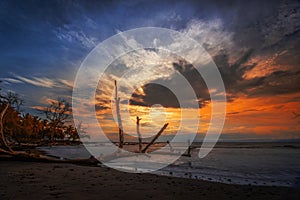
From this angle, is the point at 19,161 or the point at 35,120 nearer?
the point at 19,161

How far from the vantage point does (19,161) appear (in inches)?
603

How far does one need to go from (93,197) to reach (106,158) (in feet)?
42.1

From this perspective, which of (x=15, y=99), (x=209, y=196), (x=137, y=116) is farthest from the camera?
(x=15, y=99)

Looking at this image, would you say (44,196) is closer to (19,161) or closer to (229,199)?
(229,199)

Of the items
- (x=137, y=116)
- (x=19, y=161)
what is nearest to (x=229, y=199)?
(x=19, y=161)

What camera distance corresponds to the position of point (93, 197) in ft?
19.1

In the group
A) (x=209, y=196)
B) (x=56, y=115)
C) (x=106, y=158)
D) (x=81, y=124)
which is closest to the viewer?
(x=209, y=196)

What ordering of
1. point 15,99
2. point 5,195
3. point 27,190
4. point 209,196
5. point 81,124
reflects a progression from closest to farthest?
point 5,195 < point 27,190 < point 209,196 < point 15,99 < point 81,124

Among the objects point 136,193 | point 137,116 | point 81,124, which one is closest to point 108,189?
point 136,193

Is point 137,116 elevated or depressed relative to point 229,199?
elevated

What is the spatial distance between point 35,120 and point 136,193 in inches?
2289

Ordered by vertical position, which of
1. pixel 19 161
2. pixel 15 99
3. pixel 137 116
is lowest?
pixel 19 161

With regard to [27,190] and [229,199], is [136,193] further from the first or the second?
[27,190]

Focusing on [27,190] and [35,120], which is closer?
[27,190]
